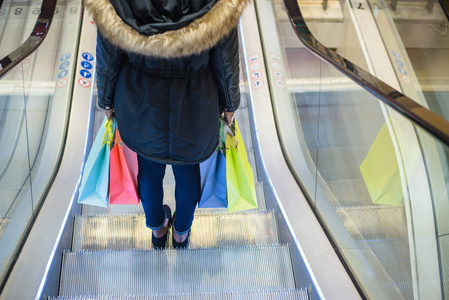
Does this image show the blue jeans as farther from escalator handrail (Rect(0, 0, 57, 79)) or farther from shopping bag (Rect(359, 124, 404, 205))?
shopping bag (Rect(359, 124, 404, 205))

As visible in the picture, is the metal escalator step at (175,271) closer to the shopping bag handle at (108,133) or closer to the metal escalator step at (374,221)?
the metal escalator step at (374,221)

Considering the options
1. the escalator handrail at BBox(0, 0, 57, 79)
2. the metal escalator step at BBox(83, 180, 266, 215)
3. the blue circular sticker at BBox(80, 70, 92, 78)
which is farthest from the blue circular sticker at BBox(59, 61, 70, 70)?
the metal escalator step at BBox(83, 180, 266, 215)

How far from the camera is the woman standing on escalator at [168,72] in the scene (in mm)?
1763

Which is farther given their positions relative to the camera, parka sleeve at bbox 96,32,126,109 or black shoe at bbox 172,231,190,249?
black shoe at bbox 172,231,190,249

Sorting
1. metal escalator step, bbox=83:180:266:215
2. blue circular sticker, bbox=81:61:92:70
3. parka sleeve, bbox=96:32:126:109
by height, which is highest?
parka sleeve, bbox=96:32:126:109

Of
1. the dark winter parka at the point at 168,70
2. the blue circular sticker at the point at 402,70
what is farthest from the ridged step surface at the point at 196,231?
the blue circular sticker at the point at 402,70

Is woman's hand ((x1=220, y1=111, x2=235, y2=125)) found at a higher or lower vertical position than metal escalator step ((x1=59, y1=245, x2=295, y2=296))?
higher

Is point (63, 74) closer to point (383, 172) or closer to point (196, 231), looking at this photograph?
point (196, 231)

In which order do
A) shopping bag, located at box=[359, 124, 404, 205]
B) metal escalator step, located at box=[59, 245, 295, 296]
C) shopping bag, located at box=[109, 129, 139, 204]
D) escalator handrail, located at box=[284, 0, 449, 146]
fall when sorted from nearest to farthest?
escalator handrail, located at box=[284, 0, 449, 146]
shopping bag, located at box=[359, 124, 404, 205]
shopping bag, located at box=[109, 129, 139, 204]
metal escalator step, located at box=[59, 245, 295, 296]

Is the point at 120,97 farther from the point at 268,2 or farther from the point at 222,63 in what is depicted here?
the point at 268,2

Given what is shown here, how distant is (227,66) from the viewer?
197cm

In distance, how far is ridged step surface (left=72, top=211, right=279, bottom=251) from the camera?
9.94ft

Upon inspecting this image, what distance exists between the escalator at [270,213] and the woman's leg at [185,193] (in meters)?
0.24

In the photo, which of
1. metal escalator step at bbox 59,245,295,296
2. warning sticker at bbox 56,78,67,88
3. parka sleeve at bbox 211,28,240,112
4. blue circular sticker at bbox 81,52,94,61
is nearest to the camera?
parka sleeve at bbox 211,28,240,112
